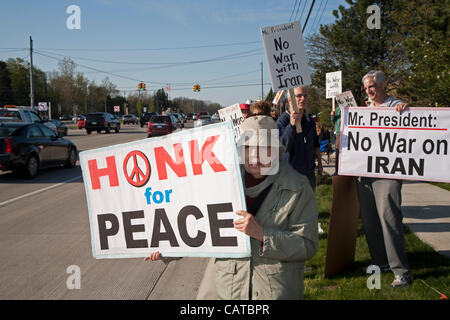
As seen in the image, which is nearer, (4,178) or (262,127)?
(262,127)

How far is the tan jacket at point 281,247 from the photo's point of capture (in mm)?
2336

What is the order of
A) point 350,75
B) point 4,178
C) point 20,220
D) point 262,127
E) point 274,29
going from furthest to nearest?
point 350,75 < point 4,178 < point 20,220 < point 274,29 < point 262,127

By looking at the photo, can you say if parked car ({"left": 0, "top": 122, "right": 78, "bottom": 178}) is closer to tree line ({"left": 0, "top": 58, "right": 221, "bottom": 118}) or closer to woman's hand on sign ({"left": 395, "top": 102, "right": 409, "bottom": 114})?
woman's hand on sign ({"left": 395, "top": 102, "right": 409, "bottom": 114})

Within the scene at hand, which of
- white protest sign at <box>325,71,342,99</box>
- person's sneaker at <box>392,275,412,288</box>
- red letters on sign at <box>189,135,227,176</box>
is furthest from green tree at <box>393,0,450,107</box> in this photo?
Answer: red letters on sign at <box>189,135,227,176</box>

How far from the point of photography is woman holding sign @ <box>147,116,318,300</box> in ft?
7.68

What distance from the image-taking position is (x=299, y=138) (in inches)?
186

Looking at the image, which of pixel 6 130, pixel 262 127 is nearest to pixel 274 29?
pixel 262 127

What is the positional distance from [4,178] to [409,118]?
473 inches

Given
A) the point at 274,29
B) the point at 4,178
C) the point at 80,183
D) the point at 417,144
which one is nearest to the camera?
the point at 417,144

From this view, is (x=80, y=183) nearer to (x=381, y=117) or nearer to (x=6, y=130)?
(x=6, y=130)

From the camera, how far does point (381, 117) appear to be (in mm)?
4410

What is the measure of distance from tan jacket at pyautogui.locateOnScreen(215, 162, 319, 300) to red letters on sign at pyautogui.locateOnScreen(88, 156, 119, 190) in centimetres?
110

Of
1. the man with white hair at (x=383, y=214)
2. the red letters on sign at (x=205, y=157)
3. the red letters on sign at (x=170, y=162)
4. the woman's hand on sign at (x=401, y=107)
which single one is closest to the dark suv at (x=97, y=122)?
the man with white hair at (x=383, y=214)
